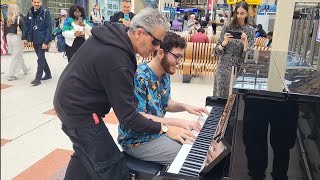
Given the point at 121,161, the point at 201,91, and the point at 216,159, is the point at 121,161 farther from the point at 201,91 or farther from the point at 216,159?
the point at 201,91

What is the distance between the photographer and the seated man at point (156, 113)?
5.60 ft

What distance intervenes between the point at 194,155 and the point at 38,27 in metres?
4.88

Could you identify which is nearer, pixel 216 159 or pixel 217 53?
pixel 216 159

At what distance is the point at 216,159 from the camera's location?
1.24 meters

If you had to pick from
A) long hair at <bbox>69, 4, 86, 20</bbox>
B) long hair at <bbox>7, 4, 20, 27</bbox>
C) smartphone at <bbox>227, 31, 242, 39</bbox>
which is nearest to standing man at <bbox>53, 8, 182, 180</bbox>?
smartphone at <bbox>227, 31, 242, 39</bbox>

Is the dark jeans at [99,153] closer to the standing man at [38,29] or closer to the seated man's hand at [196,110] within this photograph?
the seated man's hand at [196,110]

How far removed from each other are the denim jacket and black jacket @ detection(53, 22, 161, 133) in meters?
4.40

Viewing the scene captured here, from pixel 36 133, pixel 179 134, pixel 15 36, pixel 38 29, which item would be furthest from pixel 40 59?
pixel 179 134

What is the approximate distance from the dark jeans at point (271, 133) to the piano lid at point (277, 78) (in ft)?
0.15

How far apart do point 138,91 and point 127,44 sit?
0.33 m

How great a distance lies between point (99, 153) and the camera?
1555mm

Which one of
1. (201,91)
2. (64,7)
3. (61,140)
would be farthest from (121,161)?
(64,7)

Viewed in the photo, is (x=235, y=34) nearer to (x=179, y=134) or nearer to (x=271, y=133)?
(x=179, y=134)

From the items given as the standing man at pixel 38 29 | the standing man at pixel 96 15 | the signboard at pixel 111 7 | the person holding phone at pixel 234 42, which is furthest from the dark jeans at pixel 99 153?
the standing man at pixel 96 15
